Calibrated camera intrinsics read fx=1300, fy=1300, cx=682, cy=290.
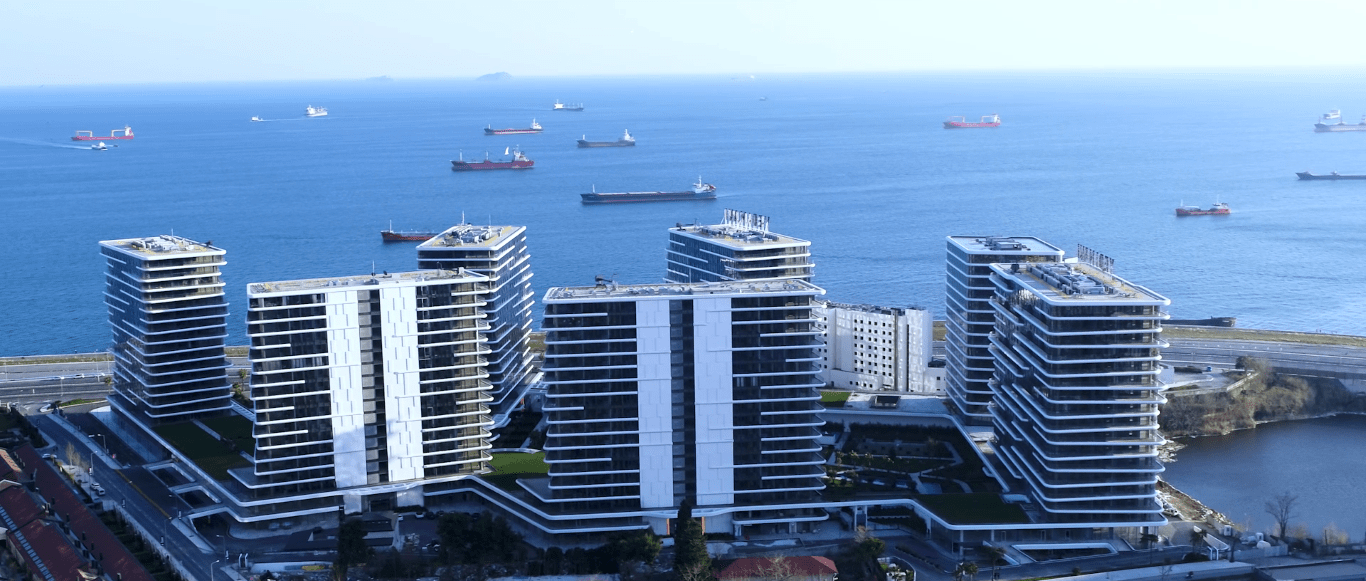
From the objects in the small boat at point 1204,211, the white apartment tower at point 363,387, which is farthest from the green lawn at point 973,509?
the small boat at point 1204,211

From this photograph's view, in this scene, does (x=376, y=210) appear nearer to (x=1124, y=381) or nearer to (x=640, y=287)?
(x=640, y=287)

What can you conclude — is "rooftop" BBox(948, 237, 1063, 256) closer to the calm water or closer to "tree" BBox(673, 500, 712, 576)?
the calm water

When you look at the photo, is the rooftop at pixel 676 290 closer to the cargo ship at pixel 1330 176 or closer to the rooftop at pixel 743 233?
the rooftop at pixel 743 233

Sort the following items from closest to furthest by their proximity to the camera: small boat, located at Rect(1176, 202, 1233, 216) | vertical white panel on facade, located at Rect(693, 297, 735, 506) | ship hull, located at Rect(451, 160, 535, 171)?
vertical white panel on facade, located at Rect(693, 297, 735, 506) → small boat, located at Rect(1176, 202, 1233, 216) → ship hull, located at Rect(451, 160, 535, 171)

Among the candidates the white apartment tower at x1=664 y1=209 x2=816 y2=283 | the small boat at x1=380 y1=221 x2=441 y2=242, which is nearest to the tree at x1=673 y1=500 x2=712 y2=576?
the white apartment tower at x1=664 y1=209 x2=816 y2=283

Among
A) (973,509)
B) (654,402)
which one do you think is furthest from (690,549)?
(973,509)
